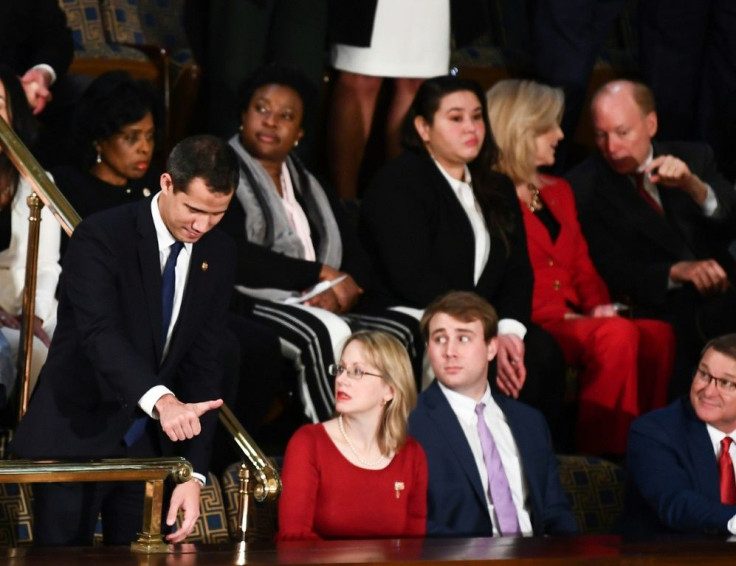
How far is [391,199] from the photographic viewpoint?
5.33 m

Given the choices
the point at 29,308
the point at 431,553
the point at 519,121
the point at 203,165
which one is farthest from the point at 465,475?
the point at 519,121

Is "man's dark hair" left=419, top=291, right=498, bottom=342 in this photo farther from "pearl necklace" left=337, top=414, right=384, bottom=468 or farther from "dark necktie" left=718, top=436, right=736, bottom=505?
"dark necktie" left=718, top=436, right=736, bottom=505

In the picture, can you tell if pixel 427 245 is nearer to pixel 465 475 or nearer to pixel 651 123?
pixel 465 475

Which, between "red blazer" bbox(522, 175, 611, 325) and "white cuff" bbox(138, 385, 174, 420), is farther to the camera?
"red blazer" bbox(522, 175, 611, 325)

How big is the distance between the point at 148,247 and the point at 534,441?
1625 millimetres

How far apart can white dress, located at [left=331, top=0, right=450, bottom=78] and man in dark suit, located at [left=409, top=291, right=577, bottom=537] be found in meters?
1.44

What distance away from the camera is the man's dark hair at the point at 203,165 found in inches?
135

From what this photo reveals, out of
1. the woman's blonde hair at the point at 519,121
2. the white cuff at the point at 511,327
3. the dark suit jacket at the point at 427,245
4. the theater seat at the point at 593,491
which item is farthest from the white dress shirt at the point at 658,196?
the theater seat at the point at 593,491

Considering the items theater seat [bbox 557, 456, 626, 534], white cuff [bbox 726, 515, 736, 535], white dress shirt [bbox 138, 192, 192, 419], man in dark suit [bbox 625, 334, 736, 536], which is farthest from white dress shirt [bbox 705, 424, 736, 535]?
white dress shirt [bbox 138, 192, 192, 419]

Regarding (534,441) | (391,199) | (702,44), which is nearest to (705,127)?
(702,44)

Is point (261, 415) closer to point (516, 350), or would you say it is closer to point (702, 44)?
point (516, 350)

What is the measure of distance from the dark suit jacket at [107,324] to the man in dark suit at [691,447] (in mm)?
1493

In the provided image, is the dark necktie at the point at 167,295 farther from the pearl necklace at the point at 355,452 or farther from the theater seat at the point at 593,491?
the theater seat at the point at 593,491

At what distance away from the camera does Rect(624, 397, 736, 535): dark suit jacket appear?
4.55m
